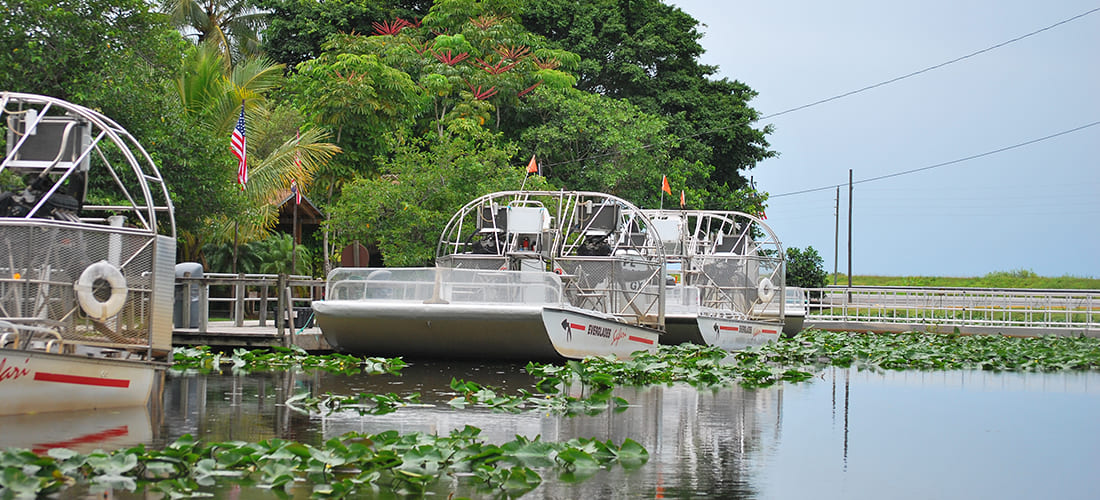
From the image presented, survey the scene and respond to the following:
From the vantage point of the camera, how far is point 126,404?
11.5 meters

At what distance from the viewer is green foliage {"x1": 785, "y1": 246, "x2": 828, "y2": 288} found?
1848 inches

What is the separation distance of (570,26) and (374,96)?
14.9 m

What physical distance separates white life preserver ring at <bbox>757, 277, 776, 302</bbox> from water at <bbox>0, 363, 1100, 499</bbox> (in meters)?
10.9

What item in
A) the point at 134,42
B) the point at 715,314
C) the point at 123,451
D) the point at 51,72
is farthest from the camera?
the point at 715,314

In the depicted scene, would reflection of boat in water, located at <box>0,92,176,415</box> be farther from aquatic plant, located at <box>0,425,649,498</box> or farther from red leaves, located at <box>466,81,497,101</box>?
red leaves, located at <box>466,81,497,101</box>

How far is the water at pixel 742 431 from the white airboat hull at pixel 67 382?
0.21m

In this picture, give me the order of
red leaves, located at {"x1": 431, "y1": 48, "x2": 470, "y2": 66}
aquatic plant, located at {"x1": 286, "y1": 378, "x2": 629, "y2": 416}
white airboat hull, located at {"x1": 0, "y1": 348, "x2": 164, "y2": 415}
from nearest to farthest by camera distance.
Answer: white airboat hull, located at {"x1": 0, "y1": 348, "x2": 164, "y2": 415} → aquatic plant, located at {"x1": 286, "y1": 378, "x2": 629, "y2": 416} → red leaves, located at {"x1": 431, "y1": 48, "x2": 470, "y2": 66}

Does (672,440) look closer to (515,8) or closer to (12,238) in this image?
(12,238)

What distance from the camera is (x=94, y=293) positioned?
36.6 ft

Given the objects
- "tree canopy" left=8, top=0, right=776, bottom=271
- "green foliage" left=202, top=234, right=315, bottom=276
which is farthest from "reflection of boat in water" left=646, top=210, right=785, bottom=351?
"green foliage" left=202, top=234, right=315, bottom=276

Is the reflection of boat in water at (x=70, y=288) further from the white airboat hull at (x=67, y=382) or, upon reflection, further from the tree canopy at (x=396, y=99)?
the tree canopy at (x=396, y=99)

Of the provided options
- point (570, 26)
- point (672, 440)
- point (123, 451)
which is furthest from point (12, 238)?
point (570, 26)

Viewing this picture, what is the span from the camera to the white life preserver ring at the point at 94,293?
11.0m

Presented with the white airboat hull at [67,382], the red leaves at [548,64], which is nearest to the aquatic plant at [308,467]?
the white airboat hull at [67,382]
